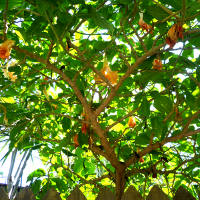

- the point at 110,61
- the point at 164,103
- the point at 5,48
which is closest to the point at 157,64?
the point at 164,103

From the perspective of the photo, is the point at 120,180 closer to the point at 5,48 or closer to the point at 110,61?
the point at 110,61

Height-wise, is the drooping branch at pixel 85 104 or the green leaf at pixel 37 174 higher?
the drooping branch at pixel 85 104

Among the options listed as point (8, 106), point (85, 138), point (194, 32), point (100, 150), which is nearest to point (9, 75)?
point (8, 106)

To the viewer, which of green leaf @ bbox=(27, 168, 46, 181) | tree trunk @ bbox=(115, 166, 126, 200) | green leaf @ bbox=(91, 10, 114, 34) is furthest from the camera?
green leaf @ bbox=(27, 168, 46, 181)

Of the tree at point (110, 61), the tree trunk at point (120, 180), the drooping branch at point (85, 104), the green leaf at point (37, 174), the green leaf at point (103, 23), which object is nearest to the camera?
the green leaf at point (103, 23)

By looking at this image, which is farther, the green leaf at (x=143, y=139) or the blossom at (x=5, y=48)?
the green leaf at (x=143, y=139)

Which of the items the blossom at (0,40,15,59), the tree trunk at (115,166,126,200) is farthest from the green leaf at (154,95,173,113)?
the blossom at (0,40,15,59)

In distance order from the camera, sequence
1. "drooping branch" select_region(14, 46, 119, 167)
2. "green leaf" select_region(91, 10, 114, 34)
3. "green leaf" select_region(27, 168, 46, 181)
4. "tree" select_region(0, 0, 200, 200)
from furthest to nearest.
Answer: "green leaf" select_region(27, 168, 46, 181) → "drooping branch" select_region(14, 46, 119, 167) → "tree" select_region(0, 0, 200, 200) → "green leaf" select_region(91, 10, 114, 34)

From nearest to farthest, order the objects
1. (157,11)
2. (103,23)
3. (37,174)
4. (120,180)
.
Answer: (103,23)
(157,11)
(120,180)
(37,174)

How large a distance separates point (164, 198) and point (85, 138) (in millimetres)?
463

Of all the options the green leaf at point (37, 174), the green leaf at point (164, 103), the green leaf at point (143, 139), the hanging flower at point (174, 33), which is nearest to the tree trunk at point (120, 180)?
the green leaf at point (143, 139)

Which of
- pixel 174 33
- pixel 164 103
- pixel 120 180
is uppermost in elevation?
pixel 174 33

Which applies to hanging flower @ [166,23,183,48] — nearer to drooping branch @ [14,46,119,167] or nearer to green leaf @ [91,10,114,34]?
green leaf @ [91,10,114,34]

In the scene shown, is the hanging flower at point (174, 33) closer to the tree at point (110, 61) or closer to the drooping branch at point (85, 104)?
the tree at point (110, 61)
